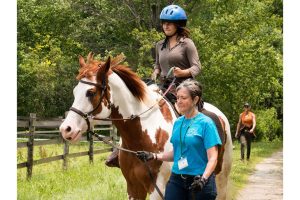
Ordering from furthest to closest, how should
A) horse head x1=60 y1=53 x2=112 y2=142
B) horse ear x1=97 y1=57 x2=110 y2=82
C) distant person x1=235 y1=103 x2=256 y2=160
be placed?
distant person x1=235 y1=103 x2=256 y2=160 < horse ear x1=97 y1=57 x2=110 y2=82 < horse head x1=60 y1=53 x2=112 y2=142

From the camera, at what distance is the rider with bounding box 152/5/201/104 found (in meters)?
6.45

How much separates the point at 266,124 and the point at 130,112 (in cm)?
2732

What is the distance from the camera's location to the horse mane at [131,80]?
6164mm

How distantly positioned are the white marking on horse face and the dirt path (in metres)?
5.81

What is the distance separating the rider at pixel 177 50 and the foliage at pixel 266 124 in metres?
24.8

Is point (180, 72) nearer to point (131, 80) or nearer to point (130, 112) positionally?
point (131, 80)

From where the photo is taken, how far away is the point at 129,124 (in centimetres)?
616

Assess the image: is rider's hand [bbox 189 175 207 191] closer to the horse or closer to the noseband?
the horse

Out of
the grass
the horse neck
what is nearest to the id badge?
the horse neck

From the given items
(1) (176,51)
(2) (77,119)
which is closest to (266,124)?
(1) (176,51)

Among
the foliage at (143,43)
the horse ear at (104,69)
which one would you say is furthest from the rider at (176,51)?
the foliage at (143,43)

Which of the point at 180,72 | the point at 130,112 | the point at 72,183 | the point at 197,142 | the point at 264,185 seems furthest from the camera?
the point at 264,185

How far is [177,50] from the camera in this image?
6.52 meters

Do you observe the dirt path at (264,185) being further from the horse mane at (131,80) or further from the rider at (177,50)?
Result: the horse mane at (131,80)
